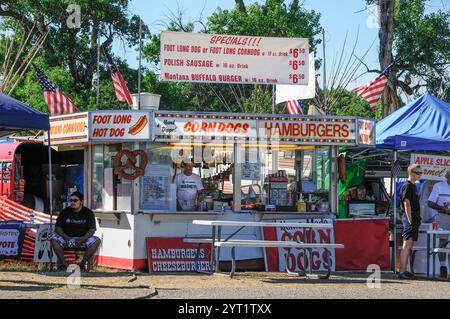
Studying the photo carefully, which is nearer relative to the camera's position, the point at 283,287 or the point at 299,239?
Answer: the point at 283,287

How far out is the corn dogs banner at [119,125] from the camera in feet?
51.6

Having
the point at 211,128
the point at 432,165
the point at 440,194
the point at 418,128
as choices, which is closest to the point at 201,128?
the point at 211,128

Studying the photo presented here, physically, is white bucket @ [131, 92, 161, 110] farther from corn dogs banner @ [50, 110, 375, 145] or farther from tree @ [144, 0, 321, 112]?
tree @ [144, 0, 321, 112]

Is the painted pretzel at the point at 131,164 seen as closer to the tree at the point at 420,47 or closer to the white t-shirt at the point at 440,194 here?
the white t-shirt at the point at 440,194

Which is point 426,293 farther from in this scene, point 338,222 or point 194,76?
point 194,76

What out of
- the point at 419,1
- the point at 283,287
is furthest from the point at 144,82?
the point at 283,287

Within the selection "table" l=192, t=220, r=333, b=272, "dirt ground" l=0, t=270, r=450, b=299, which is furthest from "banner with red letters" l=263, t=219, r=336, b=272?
"table" l=192, t=220, r=333, b=272

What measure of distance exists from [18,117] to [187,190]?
11.0 feet

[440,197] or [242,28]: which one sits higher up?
[242,28]

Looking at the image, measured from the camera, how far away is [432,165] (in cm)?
1775

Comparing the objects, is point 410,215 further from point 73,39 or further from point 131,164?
point 73,39

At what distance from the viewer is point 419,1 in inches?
1569

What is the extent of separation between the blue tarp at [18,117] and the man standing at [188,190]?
267 cm
